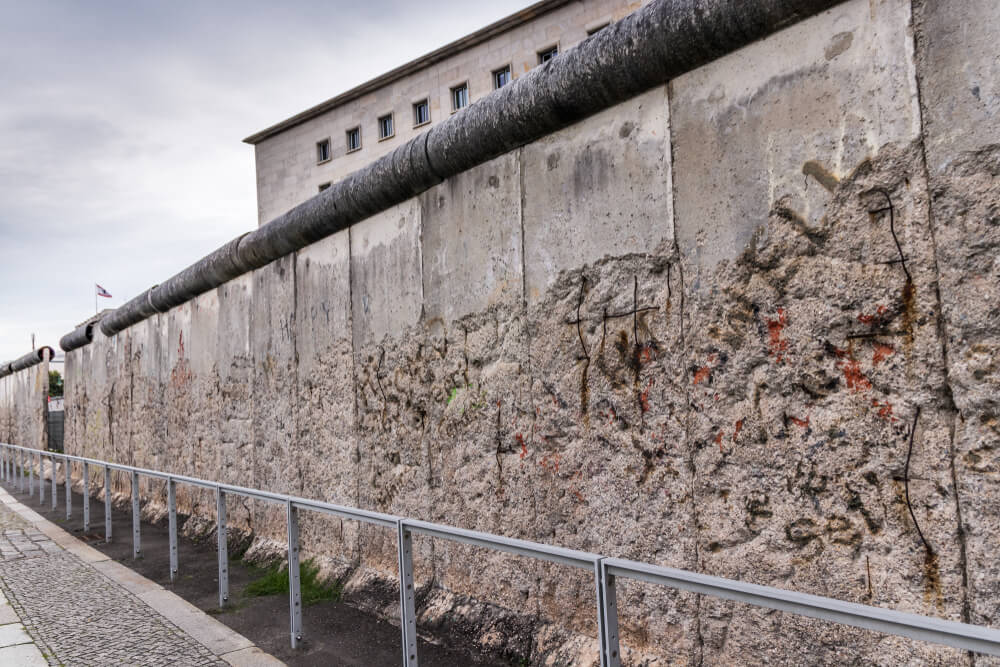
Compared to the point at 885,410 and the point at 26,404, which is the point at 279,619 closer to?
the point at 885,410

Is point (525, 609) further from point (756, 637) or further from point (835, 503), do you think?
point (835, 503)

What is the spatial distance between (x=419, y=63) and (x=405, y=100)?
185 centimetres

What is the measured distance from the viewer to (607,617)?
228cm

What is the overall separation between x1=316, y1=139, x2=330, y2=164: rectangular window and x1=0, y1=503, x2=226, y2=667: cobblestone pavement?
30890mm

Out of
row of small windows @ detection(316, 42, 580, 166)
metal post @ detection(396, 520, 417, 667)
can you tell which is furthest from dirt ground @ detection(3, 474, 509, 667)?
row of small windows @ detection(316, 42, 580, 166)

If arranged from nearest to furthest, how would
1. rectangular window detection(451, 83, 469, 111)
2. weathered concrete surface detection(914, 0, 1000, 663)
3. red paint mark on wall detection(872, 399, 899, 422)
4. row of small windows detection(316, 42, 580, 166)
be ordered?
weathered concrete surface detection(914, 0, 1000, 663) < red paint mark on wall detection(872, 399, 899, 422) < row of small windows detection(316, 42, 580, 166) < rectangular window detection(451, 83, 469, 111)

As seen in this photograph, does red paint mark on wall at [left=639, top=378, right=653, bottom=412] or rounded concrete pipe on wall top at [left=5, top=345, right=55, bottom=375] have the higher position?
rounded concrete pipe on wall top at [left=5, top=345, right=55, bottom=375]

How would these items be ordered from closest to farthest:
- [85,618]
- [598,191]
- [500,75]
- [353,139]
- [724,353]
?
[724,353], [598,191], [85,618], [500,75], [353,139]

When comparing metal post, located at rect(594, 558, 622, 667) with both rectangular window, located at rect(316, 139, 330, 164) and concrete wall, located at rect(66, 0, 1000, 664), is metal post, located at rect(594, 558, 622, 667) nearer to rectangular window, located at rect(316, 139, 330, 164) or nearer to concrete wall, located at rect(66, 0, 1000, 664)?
concrete wall, located at rect(66, 0, 1000, 664)

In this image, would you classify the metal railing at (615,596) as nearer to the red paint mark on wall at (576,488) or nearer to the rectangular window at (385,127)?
the red paint mark on wall at (576,488)

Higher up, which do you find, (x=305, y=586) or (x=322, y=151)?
(x=322, y=151)

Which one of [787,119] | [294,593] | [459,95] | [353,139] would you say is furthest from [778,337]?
[353,139]

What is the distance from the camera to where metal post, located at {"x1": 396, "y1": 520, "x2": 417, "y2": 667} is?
3.29m

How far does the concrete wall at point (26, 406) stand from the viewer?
57.1 feet
